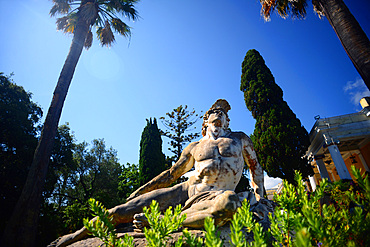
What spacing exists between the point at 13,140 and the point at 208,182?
483 inches

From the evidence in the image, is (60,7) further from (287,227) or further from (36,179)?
(287,227)

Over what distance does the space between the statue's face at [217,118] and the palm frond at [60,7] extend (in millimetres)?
8470

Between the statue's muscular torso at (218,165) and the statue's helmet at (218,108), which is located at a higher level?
the statue's helmet at (218,108)

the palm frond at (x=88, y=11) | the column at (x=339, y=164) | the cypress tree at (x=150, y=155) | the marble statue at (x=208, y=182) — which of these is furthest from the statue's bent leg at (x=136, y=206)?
the column at (x=339, y=164)

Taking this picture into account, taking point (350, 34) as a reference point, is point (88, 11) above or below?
above

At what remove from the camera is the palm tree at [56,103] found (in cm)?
440

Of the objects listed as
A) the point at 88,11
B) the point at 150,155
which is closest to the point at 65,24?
the point at 88,11

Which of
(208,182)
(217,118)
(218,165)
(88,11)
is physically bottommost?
(208,182)

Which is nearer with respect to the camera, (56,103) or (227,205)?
(227,205)

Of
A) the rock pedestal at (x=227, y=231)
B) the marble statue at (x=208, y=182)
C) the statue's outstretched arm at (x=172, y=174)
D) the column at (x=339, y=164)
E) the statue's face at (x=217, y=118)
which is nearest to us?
the rock pedestal at (x=227, y=231)

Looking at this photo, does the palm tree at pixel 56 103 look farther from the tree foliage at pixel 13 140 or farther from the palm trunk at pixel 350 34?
the palm trunk at pixel 350 34

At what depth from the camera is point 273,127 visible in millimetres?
12602

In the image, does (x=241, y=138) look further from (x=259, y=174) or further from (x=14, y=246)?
(x=14, y=246)

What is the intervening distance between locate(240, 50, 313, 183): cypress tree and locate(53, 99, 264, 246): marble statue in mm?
10124
